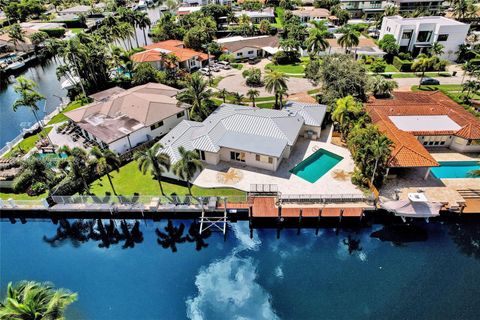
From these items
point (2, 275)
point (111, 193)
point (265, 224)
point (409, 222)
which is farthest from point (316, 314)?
point (2, 275)

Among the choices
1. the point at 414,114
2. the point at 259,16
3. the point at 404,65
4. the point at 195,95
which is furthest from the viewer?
the point at 259,16

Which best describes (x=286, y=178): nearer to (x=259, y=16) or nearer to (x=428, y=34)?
(x=428, y=34)

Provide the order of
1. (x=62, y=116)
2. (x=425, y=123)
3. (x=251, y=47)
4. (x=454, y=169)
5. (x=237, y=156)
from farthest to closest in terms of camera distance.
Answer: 1. (x=251, y=47)
2. (x=62, y=116)
3. (x=425, y=123)
4. (x=237, y=156)
5. (x=454, y=169)

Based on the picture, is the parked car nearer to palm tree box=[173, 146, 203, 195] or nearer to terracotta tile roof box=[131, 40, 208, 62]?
terracotta tile roof box=[131, 40, 208, 62]

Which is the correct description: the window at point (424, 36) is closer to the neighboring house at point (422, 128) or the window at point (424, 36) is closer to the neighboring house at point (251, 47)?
the neighboring house at point (422, 128)

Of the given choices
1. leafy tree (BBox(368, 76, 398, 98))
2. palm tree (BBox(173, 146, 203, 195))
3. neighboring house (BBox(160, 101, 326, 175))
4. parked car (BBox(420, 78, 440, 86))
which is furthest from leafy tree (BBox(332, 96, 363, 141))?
parked car (BBox(420, 78, 440, 86))

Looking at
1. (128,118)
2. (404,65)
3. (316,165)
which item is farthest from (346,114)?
(404,65)

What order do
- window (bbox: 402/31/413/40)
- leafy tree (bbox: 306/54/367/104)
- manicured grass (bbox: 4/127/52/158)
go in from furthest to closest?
window (bbox: 402/31/413/40) → leafy tree (bbox: 306/54/367/104) → manicured grass (bbox: 4/127/52/158)
